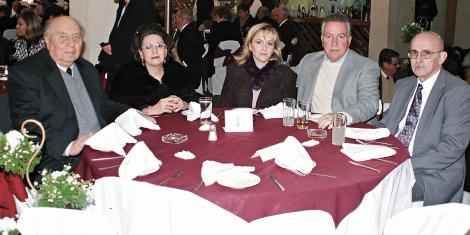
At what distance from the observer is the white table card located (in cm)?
301

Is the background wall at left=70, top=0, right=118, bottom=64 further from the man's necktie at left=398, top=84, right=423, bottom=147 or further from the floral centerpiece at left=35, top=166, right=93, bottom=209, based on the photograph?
the floral centerpiece at left=35, top=166, right=93, bottom=209

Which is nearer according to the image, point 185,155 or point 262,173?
point 262,173

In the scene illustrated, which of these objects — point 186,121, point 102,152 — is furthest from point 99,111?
point 102,152

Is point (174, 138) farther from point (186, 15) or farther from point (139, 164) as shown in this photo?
point (186, 15)

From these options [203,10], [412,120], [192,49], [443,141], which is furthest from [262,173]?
[203,10]

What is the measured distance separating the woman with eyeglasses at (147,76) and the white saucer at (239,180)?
160 centimetres

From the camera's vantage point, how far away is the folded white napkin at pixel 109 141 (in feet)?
8.48

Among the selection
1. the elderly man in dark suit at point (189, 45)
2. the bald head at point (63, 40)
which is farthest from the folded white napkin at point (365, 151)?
the elderly man in dark suit at point (189, 45)

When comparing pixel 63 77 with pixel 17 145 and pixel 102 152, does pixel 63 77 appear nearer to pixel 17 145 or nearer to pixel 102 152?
pixel 102 152

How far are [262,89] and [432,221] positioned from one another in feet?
6.63

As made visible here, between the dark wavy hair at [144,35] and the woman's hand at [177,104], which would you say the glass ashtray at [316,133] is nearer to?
the woman's hand at [177,104]

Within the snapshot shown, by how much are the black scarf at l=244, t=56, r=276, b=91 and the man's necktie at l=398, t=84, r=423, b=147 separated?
102 cm

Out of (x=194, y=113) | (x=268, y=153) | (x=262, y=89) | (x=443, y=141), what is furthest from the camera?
(x=262, y=89)

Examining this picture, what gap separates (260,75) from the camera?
12.8 ft
